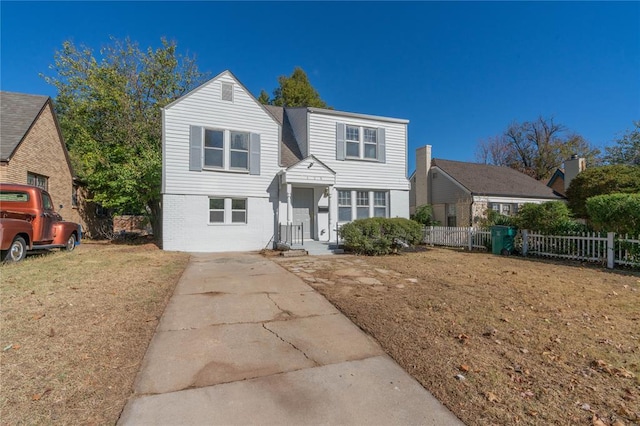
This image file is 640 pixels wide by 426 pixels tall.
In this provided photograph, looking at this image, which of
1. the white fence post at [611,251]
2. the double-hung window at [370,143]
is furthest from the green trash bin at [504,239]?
the double-hung window at [370,143]

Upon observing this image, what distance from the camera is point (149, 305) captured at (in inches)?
195

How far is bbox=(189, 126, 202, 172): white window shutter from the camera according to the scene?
41.2ft

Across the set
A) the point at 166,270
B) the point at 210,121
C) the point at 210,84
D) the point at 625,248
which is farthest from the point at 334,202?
the point at 625,248

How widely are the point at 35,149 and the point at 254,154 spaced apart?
10.2 m

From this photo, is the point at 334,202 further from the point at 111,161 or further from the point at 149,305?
the point at 111,161

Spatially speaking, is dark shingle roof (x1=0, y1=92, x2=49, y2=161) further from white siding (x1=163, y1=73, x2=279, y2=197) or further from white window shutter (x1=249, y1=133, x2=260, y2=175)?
white window shutter (x1=249, y1=133, x2=260, y2=175)

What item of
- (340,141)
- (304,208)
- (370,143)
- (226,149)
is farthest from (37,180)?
(370,143)

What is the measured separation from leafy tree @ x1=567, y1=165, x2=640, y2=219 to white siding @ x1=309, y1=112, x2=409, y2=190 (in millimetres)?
11839

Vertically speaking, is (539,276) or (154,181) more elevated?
(154,181)

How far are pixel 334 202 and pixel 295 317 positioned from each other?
33.5ft

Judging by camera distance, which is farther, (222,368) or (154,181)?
(154,181)

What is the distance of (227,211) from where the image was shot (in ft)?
43.3

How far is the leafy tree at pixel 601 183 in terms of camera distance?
1927cm

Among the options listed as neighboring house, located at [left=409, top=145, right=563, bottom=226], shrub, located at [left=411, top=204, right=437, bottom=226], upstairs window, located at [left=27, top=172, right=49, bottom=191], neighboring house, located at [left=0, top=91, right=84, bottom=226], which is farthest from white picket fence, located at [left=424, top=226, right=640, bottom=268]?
upstairs window, located at [left=27, top=172, right=49, bottom=191]
